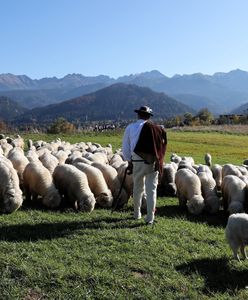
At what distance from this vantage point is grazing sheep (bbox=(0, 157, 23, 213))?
43.1 ft

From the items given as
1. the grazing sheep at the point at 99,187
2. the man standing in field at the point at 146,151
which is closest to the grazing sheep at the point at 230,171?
the grazing sheep at the point at 99,187

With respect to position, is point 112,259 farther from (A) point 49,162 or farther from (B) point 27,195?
(A) point 49,162

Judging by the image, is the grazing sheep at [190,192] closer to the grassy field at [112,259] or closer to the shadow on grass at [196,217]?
the shadow on grass at [196,217]

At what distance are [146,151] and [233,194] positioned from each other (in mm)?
3894

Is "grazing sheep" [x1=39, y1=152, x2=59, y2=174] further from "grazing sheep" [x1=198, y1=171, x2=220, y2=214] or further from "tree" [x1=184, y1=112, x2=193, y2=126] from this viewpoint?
"tree" [x1=184, y1=112, x2=193, y2=126]

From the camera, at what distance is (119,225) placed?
12547 mm

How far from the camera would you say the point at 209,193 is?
15711 millimetres

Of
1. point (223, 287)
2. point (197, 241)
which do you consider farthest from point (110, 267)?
point (197, 241)

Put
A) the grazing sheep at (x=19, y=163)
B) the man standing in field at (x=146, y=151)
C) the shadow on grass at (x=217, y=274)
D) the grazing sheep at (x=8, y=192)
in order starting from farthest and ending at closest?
the grazing sheep at (x=19, y=163) < the grazing sheep at (x=8, y=192) < the man standing in field at (x=146, y=151) < the shadow on grass at (x=217, y=274)

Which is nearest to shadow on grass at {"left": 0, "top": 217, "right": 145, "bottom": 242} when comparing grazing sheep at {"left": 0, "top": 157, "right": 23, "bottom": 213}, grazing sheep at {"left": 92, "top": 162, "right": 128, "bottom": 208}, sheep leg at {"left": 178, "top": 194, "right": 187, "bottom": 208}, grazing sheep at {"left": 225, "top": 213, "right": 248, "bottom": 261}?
grazing sheep at {"left": 0, "top": 157, "right": 23, "bottom": 213}

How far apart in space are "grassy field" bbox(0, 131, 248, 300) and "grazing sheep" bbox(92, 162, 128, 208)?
1264 mm

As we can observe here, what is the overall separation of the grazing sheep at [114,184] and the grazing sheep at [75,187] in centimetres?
113

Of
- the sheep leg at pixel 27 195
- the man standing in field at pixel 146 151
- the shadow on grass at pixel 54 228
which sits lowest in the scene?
the shadow on grass at pixel 54 228

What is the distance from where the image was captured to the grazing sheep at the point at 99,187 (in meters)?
14.8
